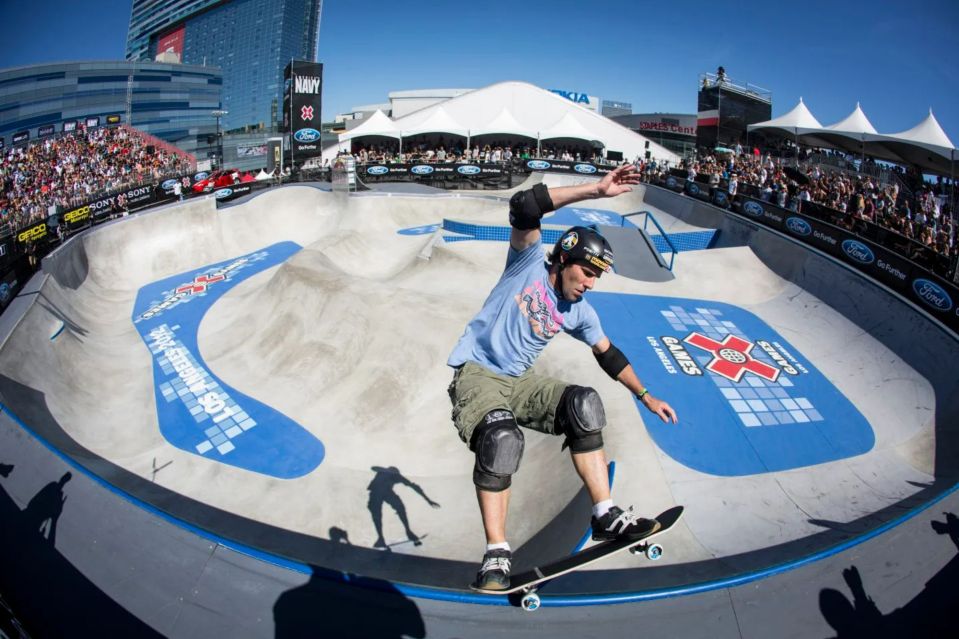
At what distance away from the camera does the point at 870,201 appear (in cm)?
1602

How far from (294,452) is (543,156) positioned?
113ft

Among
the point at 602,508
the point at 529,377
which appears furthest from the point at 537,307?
the point at 602,508

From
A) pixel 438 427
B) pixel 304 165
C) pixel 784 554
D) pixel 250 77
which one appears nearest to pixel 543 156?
pixel 304 165

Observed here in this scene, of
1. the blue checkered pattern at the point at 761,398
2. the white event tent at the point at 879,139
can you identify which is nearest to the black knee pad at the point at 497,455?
the blue checkered pattern at the point at 761,398

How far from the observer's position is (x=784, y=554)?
3900mm

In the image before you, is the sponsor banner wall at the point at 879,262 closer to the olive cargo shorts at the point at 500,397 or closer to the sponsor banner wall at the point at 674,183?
the sponsor banner wall at the point at 674,183

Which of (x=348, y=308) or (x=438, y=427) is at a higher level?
(x=348, y=308)

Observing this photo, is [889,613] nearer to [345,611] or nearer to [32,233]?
[345,611]

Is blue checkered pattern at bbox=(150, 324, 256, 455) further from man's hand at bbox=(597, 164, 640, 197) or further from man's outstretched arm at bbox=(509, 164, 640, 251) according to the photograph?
man's hand at bbox=(597, 164, 640, 197)

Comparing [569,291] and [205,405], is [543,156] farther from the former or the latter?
[569,291]

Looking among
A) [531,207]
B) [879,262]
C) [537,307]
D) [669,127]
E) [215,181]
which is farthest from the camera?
[669,127]

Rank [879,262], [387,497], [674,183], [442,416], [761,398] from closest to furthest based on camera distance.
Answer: [387,497] → [761,398] → [442,416] → [879,262] → [674,183]

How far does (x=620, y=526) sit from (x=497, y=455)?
0.84 metres

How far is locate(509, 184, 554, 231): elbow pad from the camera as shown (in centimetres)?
272
